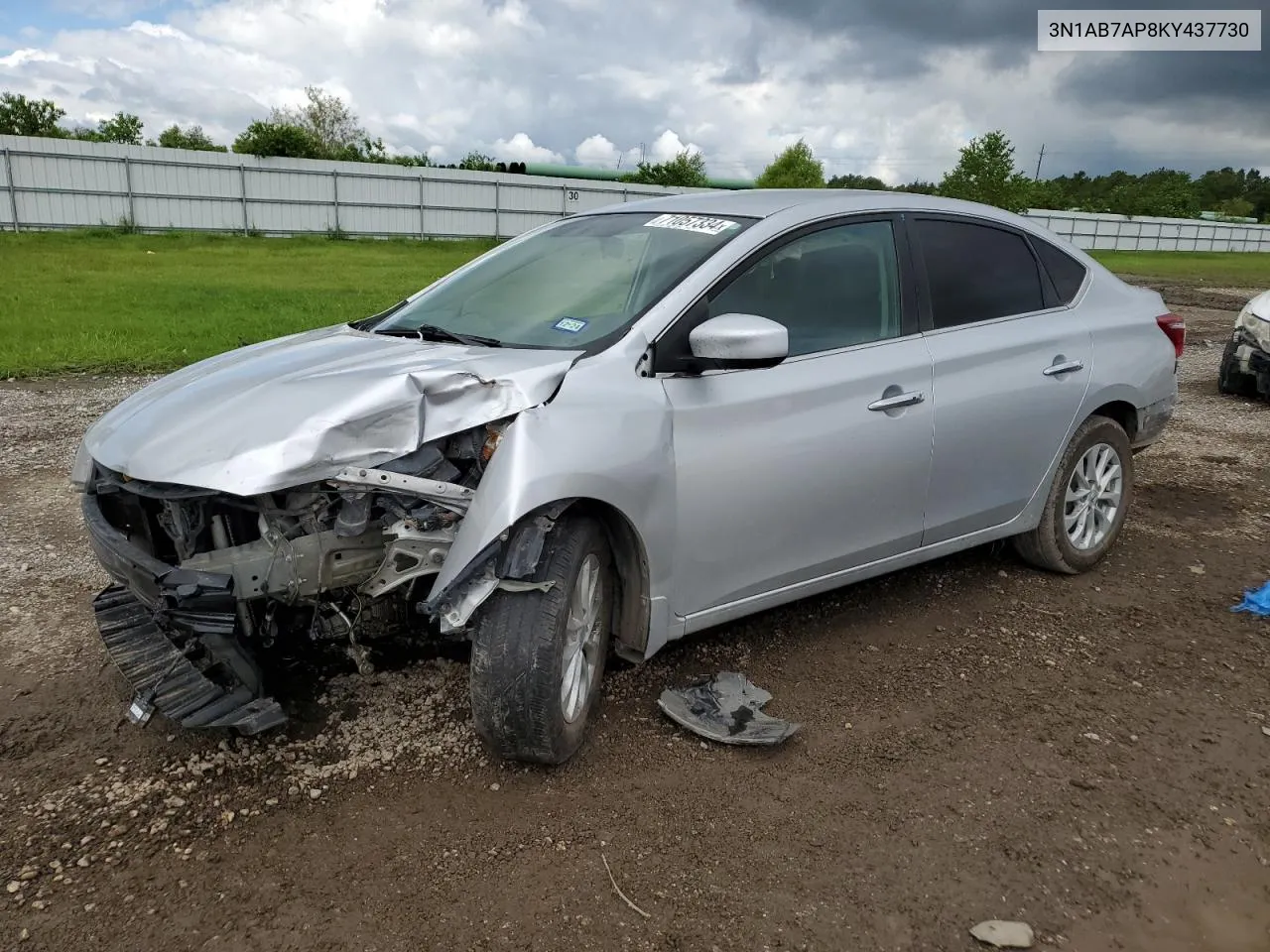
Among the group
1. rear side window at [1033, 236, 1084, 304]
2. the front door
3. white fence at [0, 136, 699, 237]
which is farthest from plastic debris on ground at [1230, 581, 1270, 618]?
white fence at [0, 136, 699, 237]

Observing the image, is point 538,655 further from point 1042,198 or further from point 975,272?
point 1042,198

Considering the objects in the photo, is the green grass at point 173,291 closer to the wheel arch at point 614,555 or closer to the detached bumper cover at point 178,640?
the detached bumper cover at point 178,640

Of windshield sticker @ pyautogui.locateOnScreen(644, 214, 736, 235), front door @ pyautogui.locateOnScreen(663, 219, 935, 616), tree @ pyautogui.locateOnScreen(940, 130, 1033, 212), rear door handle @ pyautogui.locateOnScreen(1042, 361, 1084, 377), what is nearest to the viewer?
front door @ pyautogui.locateOnScreen(663, 219, 935, 616)

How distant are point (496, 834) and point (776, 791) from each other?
0.85 m

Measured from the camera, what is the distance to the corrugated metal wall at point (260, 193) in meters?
27.1

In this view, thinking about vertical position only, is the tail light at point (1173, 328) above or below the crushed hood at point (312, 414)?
above

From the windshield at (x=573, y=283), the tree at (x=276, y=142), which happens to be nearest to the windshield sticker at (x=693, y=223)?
the windshield at (x=573, y=283)

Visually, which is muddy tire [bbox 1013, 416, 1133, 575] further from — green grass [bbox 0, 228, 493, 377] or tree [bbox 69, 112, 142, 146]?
tree [bbox 69, 112, 142, 146]

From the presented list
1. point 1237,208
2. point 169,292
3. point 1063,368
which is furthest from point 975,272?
point 1237,208

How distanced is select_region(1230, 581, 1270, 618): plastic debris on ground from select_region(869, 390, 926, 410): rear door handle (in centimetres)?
204

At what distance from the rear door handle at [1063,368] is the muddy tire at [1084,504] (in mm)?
301

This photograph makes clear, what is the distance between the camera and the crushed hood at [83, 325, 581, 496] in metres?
2.55

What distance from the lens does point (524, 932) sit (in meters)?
2.34

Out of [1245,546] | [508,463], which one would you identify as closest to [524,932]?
[508,463]
